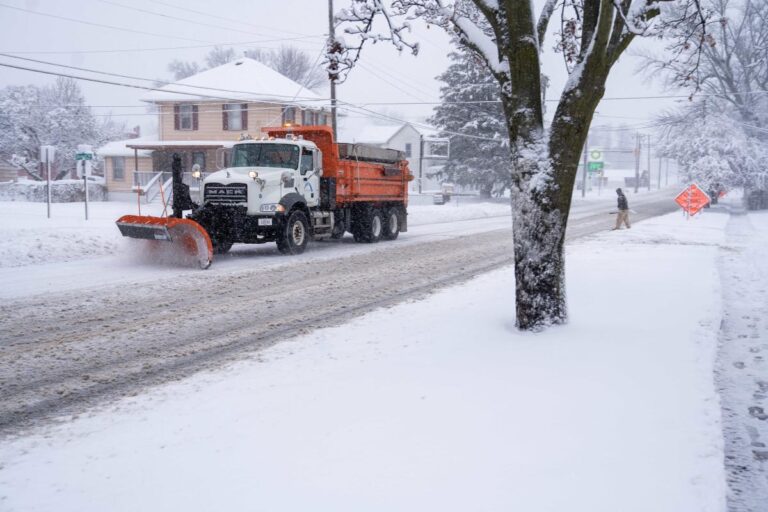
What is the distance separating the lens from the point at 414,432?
4207mm

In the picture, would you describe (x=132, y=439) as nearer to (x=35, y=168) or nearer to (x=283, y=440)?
(x=283, y=440)

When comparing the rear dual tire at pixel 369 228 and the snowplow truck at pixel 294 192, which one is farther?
the rear dual tire at pixel 369 228

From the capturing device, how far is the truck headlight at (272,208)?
Answer: 44.8 feet

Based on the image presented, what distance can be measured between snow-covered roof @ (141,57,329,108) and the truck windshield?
69.7 feet

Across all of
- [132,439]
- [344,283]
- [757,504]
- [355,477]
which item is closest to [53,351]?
[132,439]

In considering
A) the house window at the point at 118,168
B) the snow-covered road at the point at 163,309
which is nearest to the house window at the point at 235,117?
the house window at the point at 118,168

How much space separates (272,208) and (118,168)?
31860 millimetres

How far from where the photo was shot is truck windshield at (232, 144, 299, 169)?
1468 centimetres

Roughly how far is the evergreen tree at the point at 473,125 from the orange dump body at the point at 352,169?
27.5 metres

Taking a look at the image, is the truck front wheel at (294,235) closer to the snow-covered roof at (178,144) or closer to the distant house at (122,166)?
the snow-covered roof at (178,144)

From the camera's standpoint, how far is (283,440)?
4.08 metres

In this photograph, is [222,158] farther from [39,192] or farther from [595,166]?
[595,166]

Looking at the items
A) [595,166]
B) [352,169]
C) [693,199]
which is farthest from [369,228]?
[595,166]

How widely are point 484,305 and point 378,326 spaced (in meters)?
1.83
